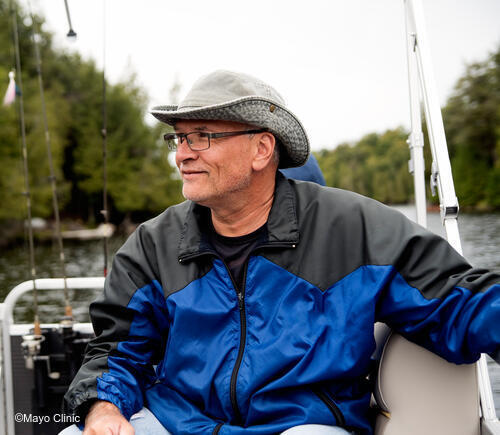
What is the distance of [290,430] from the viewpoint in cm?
166

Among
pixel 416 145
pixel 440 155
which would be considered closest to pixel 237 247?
pixel 440 155

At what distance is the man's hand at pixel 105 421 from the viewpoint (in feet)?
5.58

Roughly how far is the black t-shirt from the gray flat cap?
0.36m

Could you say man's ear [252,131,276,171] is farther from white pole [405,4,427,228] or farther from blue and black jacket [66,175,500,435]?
white pole [405,4,427,228]

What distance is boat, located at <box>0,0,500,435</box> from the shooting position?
5.45 feet

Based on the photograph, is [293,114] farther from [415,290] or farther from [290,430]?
[290,430]

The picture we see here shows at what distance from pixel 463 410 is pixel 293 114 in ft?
3.66

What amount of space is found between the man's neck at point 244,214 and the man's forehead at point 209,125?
0.24 metres

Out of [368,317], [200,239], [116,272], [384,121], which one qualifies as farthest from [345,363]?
[384,121]

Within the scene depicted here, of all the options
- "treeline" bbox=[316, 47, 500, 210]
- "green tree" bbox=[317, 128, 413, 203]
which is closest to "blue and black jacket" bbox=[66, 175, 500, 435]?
"green tree" bbox=[317, 128, 413, 203]

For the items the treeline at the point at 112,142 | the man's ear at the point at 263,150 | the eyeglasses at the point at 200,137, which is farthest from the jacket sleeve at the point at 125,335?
the treeline at the point at 112,142

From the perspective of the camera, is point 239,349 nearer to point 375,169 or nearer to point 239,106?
point 239,106

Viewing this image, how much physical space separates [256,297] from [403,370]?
0.52m

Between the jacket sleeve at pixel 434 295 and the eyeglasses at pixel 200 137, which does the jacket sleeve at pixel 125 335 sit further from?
the jacket sleeve at pixel 434 295
